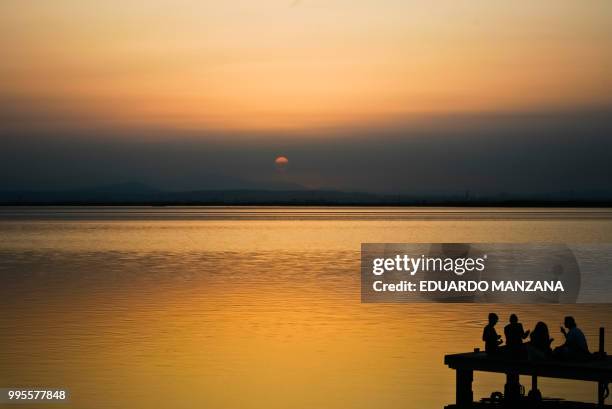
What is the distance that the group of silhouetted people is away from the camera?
17.8m

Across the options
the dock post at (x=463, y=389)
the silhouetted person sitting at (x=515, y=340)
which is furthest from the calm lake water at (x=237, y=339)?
the silhouetted person sitting at (x=515, y=340)

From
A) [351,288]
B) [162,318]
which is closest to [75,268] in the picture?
[351,288]

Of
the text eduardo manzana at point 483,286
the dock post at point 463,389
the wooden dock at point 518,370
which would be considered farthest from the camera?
the text eduardo manzana at point 483,286

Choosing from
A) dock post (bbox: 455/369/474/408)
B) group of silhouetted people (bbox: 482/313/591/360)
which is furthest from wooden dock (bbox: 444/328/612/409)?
group of silhouetted people (bbox: 482/313/591/360)

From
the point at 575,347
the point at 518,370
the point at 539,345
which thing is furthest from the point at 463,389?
the point at 575,347

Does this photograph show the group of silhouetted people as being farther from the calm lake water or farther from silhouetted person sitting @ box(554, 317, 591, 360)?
the calm lake water

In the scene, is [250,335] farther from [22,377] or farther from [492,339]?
[492,339]

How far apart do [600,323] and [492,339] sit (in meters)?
16.0

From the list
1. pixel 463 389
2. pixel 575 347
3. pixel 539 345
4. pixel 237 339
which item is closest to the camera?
pixel 575 347

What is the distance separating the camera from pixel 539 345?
18.3m

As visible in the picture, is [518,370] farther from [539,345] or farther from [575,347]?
[575,347]

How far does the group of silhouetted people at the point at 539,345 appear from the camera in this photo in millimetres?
17781

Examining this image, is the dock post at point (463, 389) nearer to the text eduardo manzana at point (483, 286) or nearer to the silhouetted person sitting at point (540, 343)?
the silhouetted person sitting at point (540, 343)

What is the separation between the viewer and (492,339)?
60.6 feet
